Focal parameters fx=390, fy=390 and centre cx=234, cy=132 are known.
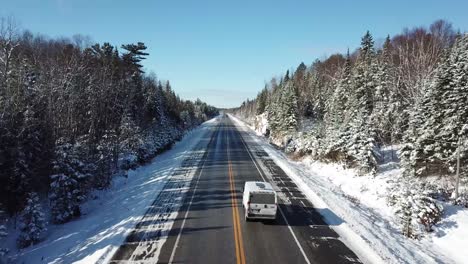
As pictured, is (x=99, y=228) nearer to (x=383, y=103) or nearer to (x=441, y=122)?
(x=441, y=122)

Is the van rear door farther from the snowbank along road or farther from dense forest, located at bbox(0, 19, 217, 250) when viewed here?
dense forest, located at bbox(0, 19, 217, 250)

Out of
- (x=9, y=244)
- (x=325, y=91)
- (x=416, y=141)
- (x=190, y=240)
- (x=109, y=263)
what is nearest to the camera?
(x=109, y=263)

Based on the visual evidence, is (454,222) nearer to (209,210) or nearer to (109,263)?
(209,210)

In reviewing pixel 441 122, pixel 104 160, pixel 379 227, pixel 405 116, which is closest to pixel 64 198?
pixel 104 160

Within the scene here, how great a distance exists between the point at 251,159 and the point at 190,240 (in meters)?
27.9

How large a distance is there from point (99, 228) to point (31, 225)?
295cm

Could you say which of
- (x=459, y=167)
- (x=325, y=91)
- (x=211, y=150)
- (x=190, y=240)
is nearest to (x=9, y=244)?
(x=190, y=240)

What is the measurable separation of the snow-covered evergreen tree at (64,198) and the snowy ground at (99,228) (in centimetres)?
52

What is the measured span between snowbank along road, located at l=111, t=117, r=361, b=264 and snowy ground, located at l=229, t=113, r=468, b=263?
0.97m

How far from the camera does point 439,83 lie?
2864 centimetres

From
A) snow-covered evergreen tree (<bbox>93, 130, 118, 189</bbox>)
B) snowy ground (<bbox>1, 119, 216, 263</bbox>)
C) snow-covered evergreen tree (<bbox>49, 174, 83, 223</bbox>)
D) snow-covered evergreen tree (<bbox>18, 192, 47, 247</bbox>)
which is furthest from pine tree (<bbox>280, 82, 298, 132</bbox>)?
snow-covered evergreen tree (<bbox>18, 192, 47, 247</bbox>)

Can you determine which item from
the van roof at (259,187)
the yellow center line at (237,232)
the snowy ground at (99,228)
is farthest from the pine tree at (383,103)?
the snowy ground at (99,228)

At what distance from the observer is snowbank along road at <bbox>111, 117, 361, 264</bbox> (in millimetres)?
14531

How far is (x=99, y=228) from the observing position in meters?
18.7
